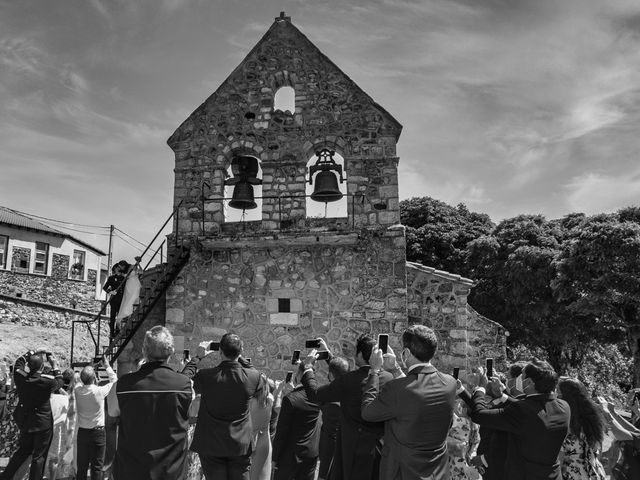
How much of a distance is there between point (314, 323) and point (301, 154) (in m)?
3.55

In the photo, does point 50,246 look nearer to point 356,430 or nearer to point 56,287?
point 56,287

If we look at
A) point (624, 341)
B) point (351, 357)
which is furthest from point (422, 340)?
point (624, 341)

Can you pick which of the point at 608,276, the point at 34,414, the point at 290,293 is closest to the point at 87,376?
the point at 34,414

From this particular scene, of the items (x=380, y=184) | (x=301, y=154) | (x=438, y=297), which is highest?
(x=301, y=154)

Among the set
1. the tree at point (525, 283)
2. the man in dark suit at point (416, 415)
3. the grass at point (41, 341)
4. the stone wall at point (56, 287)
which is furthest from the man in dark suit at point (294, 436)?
the stone wall at point (56, 287)

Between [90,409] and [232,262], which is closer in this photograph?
[90,409]

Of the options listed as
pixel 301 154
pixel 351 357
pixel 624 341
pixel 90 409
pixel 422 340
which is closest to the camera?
pixel 422 340

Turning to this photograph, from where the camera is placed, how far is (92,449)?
6.49 metres

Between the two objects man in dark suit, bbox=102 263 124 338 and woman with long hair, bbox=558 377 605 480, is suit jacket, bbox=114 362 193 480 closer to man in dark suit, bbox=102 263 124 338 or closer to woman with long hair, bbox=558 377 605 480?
woman with long hair, bbox=558 377 605 480

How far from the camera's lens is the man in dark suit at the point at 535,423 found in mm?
4195

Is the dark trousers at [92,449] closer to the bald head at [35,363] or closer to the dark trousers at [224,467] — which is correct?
the bald head at [35,363]

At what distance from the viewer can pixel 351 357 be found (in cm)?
1066

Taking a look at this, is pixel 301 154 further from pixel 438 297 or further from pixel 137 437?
pixel 137 437

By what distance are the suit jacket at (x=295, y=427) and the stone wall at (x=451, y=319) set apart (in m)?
5.87
